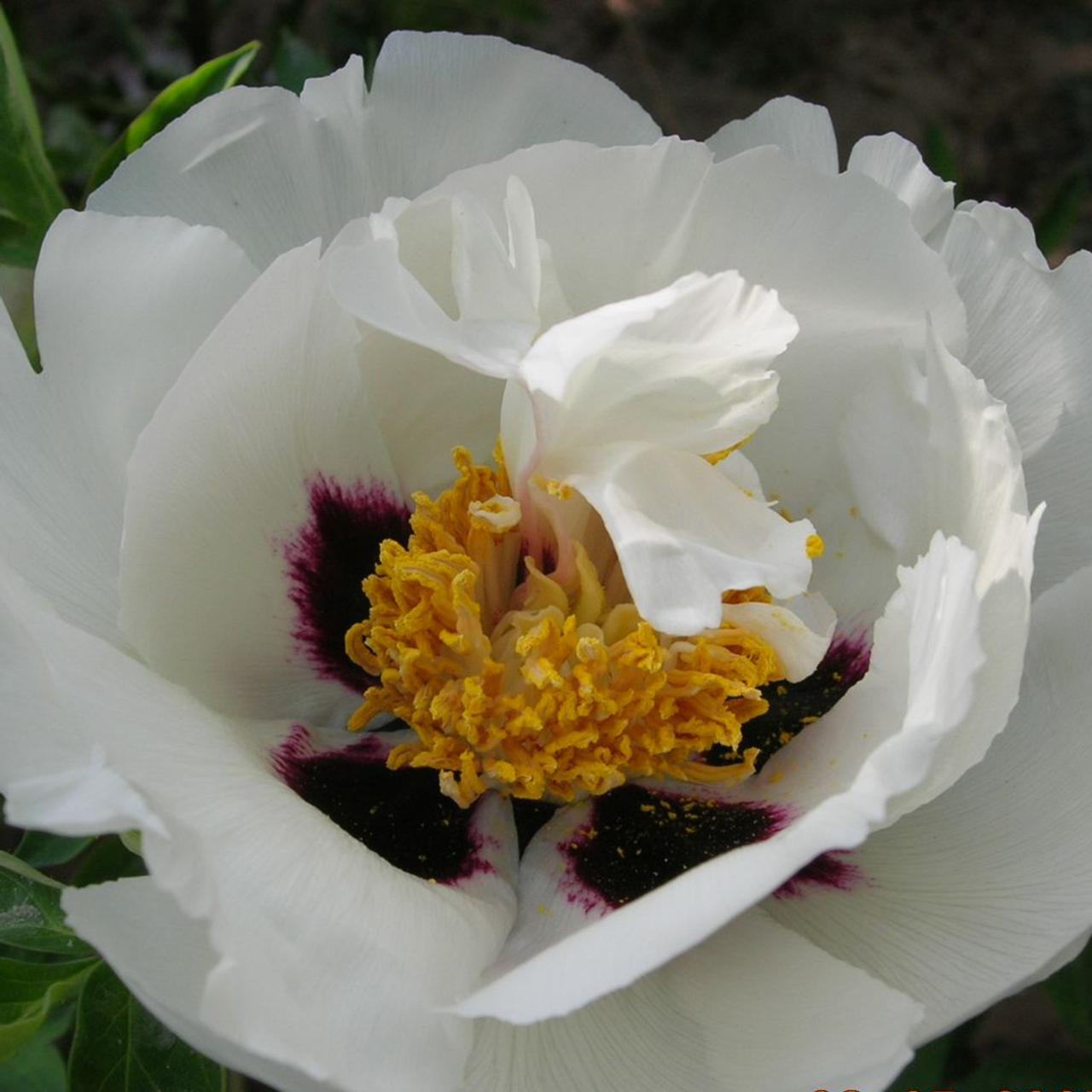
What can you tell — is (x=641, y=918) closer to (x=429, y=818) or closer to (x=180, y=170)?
(x=429, y=818)

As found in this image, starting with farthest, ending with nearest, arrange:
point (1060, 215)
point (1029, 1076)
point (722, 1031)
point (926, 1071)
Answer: point (1060, 215) < point (1029, 1076) < point (926, 1071) < point (722, 1031)

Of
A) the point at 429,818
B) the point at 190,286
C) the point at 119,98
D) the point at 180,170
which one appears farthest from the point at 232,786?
the point at 119,98

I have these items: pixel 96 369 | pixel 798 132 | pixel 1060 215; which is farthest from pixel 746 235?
pixel 1060 215

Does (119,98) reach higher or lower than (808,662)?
lower

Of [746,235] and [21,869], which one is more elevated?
[746,235]

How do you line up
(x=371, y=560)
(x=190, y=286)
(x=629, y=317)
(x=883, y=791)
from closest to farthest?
1. (x=883, y=791)
2. (x=629, y=317)
3. (x=190, y=286)
4. (x=371, y=560)

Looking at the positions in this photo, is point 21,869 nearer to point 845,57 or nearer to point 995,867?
point 995,867

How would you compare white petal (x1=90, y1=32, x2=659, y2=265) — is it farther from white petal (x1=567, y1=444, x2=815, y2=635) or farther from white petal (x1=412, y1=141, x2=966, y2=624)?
white petal (x1=567, y1=444, x2=815, y2=635)

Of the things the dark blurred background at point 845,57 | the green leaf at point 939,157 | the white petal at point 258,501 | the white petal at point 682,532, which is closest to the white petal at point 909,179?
the white petal at point 682,532
